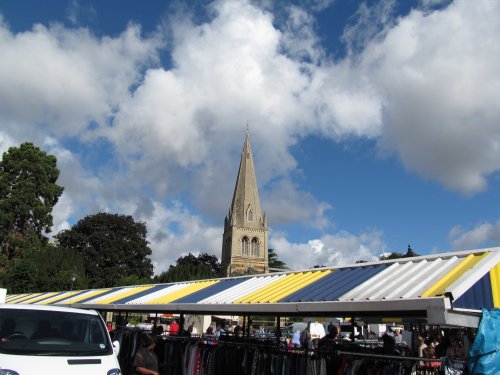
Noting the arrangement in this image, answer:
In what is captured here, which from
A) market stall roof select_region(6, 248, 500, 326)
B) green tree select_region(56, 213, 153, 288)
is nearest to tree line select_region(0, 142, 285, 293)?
green tree select_region(56, 213, 153, 288)

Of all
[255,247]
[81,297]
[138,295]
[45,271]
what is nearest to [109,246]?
[45,271]

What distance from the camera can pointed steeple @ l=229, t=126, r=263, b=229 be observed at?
101688mm

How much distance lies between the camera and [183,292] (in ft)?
38.3

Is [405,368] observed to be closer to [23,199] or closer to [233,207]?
[23,199]

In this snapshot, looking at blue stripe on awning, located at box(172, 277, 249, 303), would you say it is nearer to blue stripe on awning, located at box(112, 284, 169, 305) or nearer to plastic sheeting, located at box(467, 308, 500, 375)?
blue stripe on awning, located at box(112, 284, 169, 305)

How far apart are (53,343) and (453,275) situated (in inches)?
205

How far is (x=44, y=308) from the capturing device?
21.1 feet

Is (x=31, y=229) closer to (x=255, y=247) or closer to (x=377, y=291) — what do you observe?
(x=377, y=291)

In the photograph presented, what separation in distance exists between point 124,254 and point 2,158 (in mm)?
20302

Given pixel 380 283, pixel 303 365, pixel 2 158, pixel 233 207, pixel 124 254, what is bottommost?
pixel 303 365

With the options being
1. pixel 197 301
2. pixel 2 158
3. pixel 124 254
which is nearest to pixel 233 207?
pixel 124 254

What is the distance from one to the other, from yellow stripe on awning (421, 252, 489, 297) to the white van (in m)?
4.05

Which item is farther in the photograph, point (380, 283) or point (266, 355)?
point (266, 355)

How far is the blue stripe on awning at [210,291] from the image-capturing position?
10.2 metres
